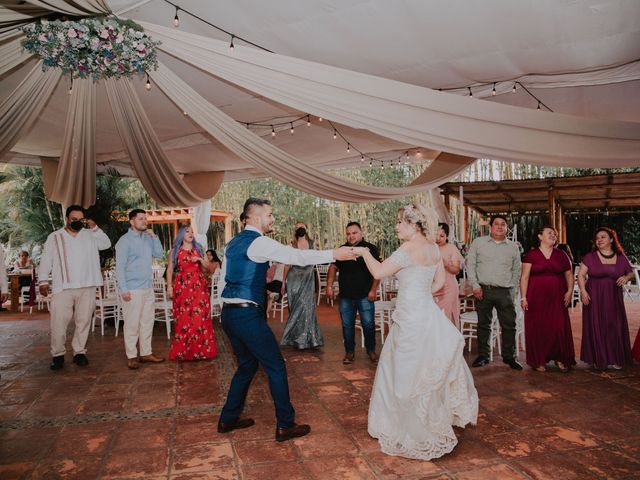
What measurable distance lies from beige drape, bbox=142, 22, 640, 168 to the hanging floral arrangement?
0.37ft

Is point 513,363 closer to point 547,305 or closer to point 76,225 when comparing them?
point 547,305

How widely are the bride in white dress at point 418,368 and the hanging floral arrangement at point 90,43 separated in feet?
6.60

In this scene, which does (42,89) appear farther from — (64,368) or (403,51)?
(403,51)

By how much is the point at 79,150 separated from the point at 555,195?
8.25 m

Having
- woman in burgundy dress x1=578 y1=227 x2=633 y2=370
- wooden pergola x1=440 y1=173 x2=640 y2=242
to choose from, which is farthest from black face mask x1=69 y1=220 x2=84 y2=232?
wooden pergola x1=440 y1=173 x2=640 y2=242

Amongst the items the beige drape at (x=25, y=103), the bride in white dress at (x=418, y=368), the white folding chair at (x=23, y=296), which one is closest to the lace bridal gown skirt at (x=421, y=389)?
the bride in white dress at (x=418, y=368)

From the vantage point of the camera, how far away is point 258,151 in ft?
13.5

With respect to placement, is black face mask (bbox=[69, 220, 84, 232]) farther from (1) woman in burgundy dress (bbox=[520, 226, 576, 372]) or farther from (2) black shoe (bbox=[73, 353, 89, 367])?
(1) woman in burgundy dress (bbox=[520, 226, 576, 372])

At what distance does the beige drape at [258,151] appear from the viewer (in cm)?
382

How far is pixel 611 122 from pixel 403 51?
4.89 ft

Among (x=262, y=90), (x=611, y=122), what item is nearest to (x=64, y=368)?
(x=262, y=90)

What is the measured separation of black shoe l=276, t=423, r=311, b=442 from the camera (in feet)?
9.37

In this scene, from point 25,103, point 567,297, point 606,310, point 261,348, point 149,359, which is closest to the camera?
point 261,348

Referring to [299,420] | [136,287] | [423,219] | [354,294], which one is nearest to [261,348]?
[299,420]
